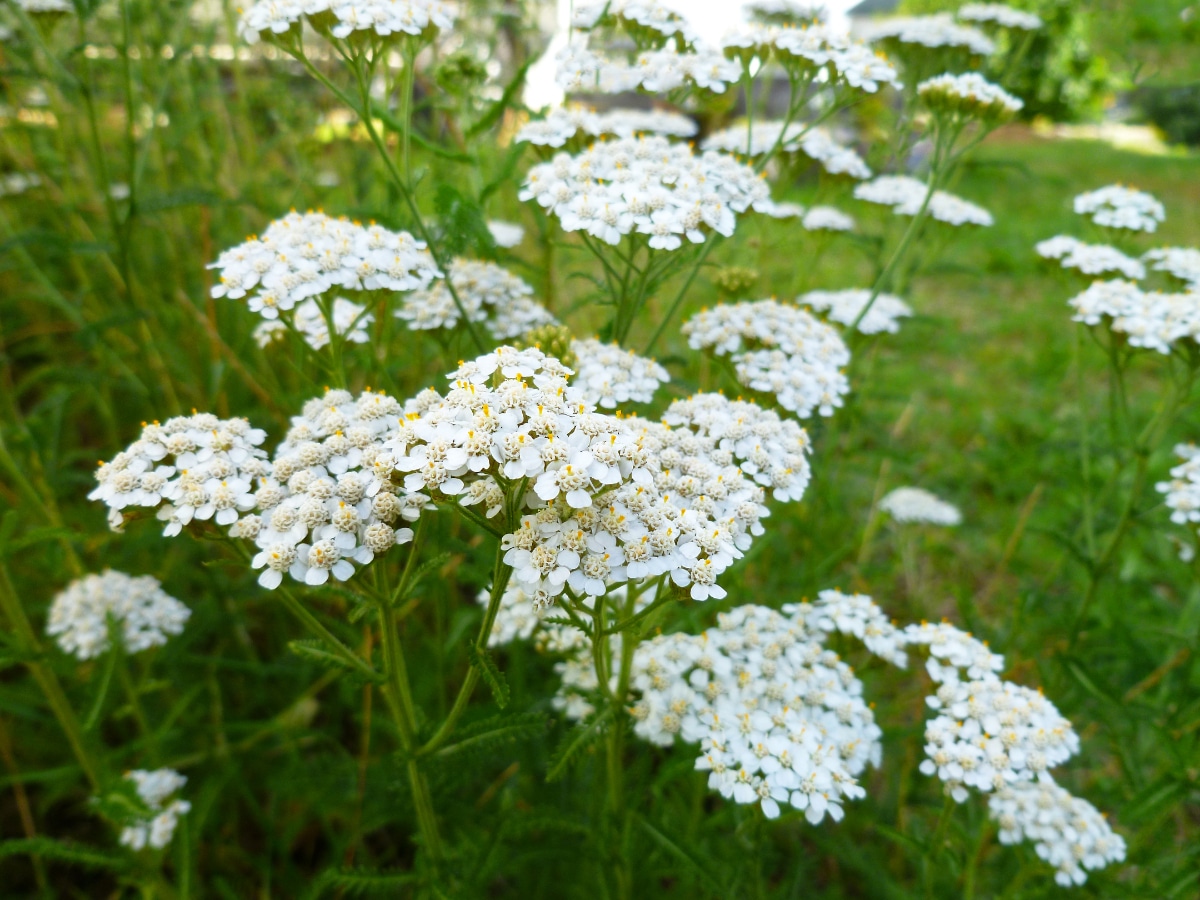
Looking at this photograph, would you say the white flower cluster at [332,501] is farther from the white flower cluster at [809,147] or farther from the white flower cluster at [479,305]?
the white flower cluster at [809,147]

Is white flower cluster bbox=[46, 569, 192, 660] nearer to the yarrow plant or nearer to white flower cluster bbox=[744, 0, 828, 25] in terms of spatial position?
the yarrow plant

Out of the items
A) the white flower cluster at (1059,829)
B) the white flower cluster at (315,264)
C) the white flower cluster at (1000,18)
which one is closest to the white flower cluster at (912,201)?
the white flower cluster at (1000,18)

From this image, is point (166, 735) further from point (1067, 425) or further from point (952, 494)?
point (1067, 425)

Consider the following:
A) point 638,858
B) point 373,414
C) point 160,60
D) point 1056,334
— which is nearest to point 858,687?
point 638,858

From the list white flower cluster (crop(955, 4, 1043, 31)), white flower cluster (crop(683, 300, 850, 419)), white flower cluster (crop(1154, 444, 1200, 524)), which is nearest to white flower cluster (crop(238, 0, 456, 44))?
white flower cluster (crop(683, 300, 850, 419))

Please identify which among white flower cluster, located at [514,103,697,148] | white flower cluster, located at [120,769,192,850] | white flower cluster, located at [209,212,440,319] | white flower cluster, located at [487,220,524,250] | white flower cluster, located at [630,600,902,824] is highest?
white flower cluster, located at [514,103,697,148]
